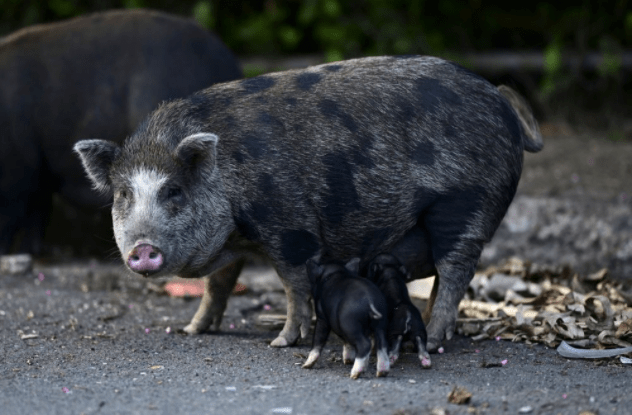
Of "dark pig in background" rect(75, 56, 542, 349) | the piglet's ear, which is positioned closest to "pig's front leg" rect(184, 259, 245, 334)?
"dark pig in background" rect(75, 56, 542, 349)

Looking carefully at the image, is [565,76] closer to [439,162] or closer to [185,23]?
[185,23]

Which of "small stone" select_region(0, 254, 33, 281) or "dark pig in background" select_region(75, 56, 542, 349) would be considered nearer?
"dark pig in background" select_region(75, 56, 542, 349)

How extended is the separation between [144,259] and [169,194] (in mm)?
511

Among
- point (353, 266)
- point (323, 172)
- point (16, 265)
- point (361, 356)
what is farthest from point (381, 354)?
point (16, 265)

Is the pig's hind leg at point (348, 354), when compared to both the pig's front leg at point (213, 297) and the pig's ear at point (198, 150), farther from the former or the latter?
the pig's ear at point (198, 150)

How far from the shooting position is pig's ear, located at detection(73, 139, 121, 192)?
538 cm

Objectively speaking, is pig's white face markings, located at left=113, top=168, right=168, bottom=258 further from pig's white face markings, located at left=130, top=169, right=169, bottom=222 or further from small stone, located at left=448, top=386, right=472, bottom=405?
small stone, located at left=448, top=386, right=472, bottom=405

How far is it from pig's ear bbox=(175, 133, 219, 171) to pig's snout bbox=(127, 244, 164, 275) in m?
0.60

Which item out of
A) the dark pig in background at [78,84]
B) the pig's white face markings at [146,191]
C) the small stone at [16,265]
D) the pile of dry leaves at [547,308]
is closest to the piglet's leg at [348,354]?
the pile of dry leaves at [547,308]

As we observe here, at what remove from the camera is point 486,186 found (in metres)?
5.48

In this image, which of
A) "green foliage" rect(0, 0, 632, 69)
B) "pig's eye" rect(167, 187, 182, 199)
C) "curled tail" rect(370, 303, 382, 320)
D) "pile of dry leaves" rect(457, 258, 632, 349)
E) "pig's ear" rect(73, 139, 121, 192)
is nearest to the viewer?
"curled tail" rect(370, 303, 382, 320)

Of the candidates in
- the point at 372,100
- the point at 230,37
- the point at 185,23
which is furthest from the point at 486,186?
the point at 230,37

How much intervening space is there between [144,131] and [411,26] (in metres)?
6.23

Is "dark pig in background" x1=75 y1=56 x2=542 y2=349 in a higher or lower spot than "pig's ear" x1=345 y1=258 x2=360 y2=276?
higher
